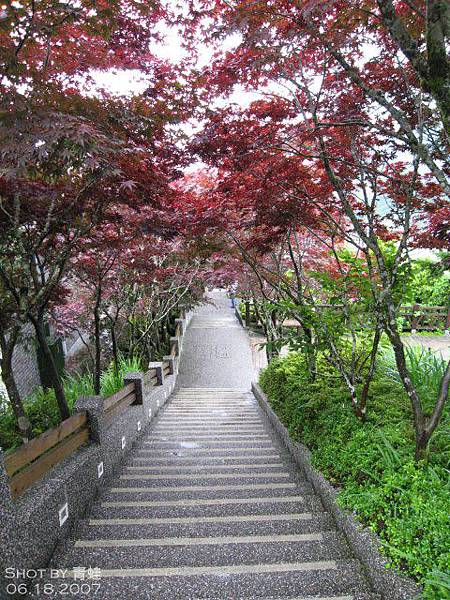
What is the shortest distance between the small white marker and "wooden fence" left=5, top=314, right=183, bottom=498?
0.28m

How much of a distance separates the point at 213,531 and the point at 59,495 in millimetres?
1148

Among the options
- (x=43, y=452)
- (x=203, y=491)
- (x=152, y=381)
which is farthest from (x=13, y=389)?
(x=152, y=381)

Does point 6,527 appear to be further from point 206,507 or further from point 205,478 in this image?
point 205,478

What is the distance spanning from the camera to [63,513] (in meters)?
2.60

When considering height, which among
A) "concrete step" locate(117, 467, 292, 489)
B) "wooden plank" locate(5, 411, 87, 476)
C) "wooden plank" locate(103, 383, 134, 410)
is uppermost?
"wooden plank" locate(5, 411, 87, 476)

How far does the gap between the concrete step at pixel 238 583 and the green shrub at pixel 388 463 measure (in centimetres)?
33

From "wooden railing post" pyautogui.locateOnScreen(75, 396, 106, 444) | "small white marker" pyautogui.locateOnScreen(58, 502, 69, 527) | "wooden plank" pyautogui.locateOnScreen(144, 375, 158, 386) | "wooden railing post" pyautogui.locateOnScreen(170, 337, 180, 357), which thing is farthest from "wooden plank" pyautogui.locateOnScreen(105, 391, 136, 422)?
"wooden railing post" pyautogui.locateOnScreen(170, 337, 180, 357)

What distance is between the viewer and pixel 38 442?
2.59m

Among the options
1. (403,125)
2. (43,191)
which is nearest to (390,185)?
(403,125)

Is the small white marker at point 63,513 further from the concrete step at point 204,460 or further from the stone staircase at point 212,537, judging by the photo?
the concrete step at point 204,460

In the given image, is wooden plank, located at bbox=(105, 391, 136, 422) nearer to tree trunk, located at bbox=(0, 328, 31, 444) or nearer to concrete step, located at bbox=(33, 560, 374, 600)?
tree trunk, located at bbox=(0, 328, 31, 444)

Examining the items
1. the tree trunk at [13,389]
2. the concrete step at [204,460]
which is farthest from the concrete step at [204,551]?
the tree trunk at [13,389]

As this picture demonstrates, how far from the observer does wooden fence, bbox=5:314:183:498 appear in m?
2.35

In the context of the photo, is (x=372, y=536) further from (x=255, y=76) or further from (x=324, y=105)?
(x=255, y=76)
